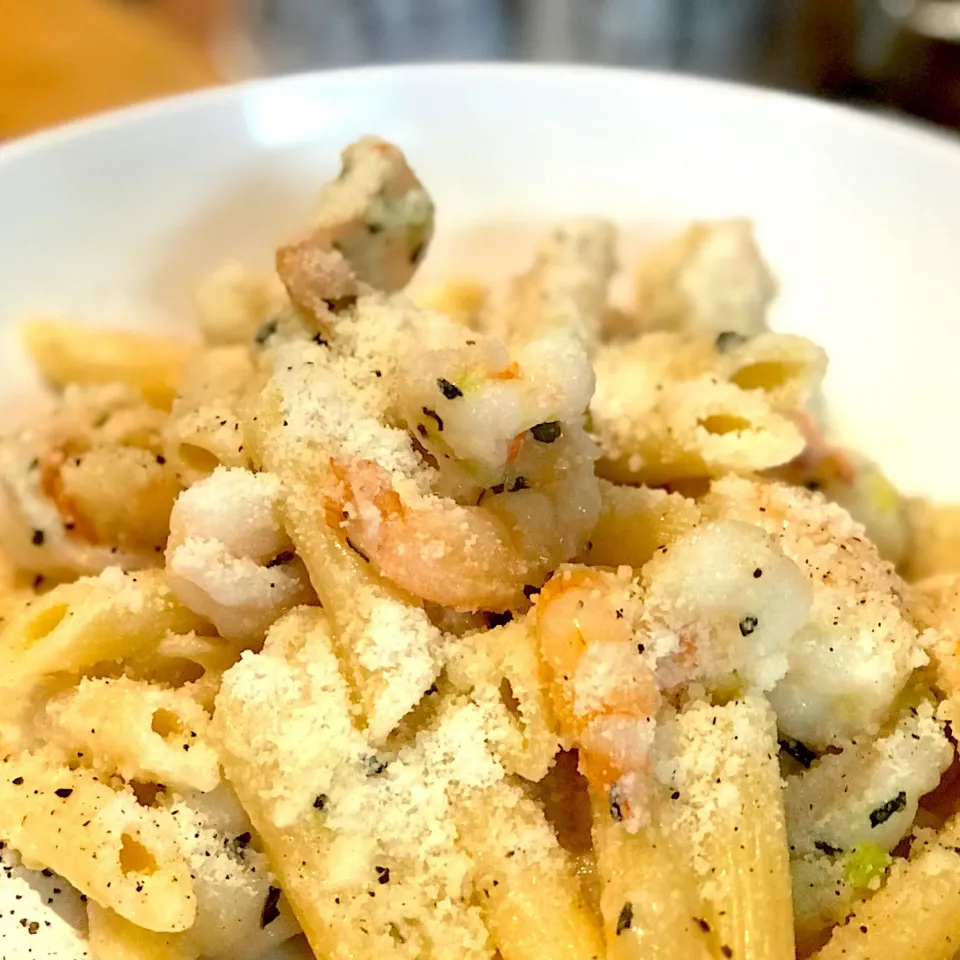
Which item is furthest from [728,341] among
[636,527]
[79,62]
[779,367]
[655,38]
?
[655,38]

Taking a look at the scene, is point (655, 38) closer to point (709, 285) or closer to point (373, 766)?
point (709, 285)

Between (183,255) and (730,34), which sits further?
(730,34)

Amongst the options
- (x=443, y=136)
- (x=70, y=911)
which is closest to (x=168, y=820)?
(x=70, y=911)

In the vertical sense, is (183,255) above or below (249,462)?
below

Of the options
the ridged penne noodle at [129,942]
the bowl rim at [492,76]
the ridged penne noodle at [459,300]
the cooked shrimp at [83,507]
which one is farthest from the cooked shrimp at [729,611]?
the bowl rim at [492,76]

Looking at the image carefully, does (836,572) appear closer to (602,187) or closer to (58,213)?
(602,187)

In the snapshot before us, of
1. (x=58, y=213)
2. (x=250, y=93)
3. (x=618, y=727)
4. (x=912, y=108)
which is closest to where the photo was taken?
(x=618, y=727)

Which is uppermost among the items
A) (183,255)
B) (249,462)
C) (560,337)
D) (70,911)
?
(560,337)

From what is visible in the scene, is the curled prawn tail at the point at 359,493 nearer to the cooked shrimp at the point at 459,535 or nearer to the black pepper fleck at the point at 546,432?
the cooked shrimp at the point at 459,535
